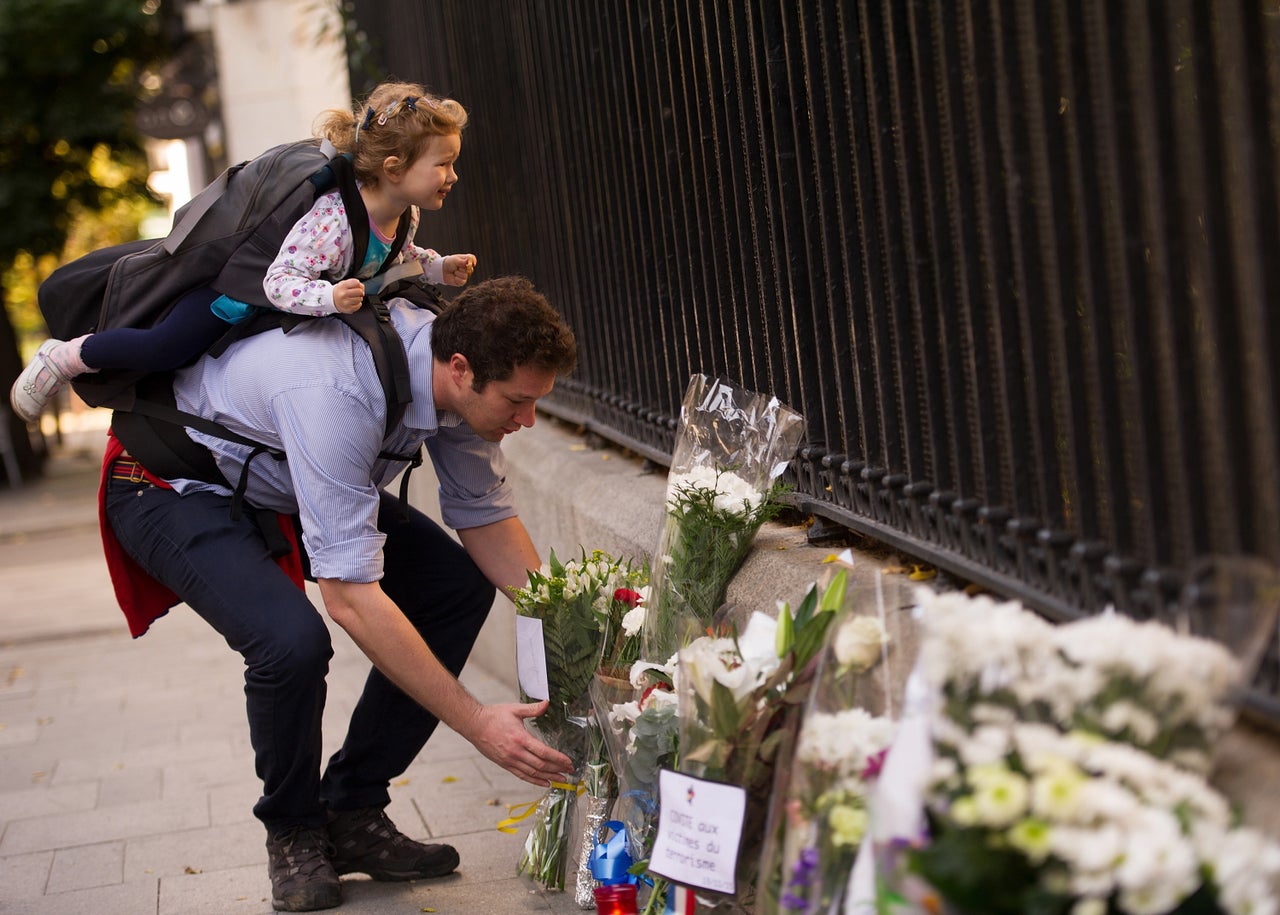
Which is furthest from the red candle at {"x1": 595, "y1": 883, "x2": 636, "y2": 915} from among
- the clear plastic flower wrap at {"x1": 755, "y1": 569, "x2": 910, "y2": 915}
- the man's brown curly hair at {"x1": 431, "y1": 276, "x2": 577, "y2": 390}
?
the man's brown curly hair at {"x1": 431, "y1": 276, "x2": 577, "y2": 390}

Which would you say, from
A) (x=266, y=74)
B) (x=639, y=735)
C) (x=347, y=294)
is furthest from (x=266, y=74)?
(x=639, y=735)

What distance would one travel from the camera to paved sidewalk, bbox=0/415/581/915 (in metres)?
4.19

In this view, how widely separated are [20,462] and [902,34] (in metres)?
19.2

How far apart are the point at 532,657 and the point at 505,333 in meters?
0.79

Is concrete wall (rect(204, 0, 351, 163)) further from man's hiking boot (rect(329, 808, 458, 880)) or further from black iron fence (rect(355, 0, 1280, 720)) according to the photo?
man's hiking boot (rect(329, 808, 458, 880))

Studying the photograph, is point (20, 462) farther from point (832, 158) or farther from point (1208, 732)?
point (1208, 732)

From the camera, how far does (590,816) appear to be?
363cm

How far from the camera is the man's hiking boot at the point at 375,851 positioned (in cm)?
411

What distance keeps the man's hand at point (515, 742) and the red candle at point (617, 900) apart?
1.16 ft

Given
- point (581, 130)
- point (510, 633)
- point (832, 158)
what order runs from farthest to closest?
point (510, 633)
point (581, 130)
point (832, 158)

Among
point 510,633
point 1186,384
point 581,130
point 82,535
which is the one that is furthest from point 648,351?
point 82,535

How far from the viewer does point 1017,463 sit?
8.95ft

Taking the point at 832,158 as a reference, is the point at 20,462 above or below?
below

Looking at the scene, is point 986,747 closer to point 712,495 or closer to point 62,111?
point 712,495
